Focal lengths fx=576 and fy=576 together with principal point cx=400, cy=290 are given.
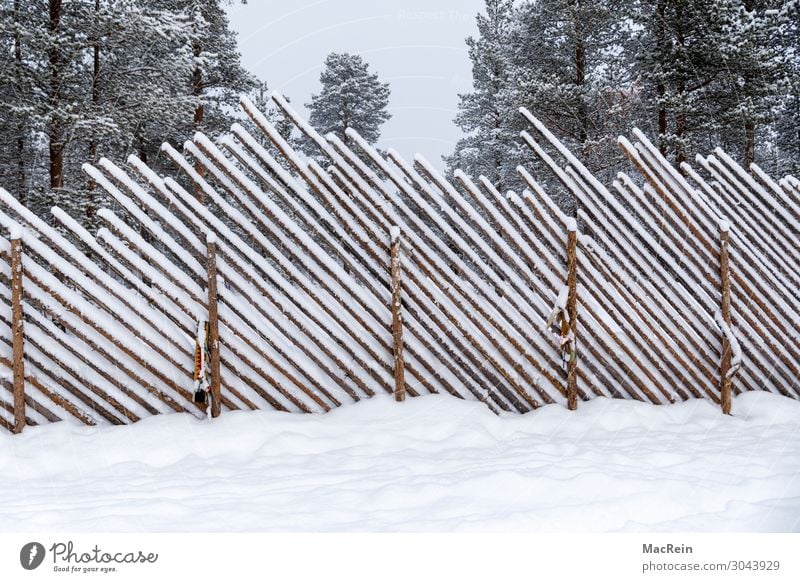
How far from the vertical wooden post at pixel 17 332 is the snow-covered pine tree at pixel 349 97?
67.1ft

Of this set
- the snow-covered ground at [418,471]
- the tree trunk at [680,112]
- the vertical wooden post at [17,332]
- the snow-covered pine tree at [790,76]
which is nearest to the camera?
the snow-covered ground at [418,471]

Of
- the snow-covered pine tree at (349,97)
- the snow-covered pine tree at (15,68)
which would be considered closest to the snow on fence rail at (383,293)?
the snow-covered pine tree at (15,68)

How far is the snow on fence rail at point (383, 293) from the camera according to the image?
143 inches

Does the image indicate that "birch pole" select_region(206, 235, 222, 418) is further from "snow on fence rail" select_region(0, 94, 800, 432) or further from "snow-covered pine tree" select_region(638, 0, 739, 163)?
"snow-covered pine tree" select_region(638, 0, 739, 163)

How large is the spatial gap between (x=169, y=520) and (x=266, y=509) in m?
0.40

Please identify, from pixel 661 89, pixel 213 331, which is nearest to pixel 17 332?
pixel 213 331

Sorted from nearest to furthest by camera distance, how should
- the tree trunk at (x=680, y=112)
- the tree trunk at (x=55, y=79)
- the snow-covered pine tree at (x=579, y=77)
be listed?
the tree trunk at (x=55, y=79) → the tree trunk at (x=680, y=112) → the snow-covered pine tree at (x=579, y=77)

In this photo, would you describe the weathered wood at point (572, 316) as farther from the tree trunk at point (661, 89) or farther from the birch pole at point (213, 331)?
the tree trunk at point (661, 89)

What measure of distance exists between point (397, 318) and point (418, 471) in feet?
3.79

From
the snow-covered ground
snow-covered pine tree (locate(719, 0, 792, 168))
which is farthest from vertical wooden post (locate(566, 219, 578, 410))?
→ snow-covered pine tree (locate(719, 0, 792, 168))

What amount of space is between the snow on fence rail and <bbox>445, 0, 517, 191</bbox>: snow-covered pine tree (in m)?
14.3

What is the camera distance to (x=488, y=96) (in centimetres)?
2119

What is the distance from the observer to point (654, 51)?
38.3 feet

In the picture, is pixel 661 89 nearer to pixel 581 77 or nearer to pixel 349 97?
pixel 581 77
